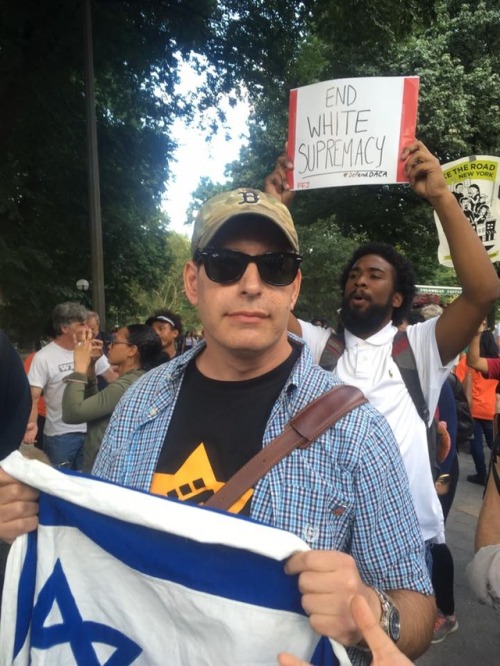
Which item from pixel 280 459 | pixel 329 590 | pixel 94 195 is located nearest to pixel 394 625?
pixel 329 590

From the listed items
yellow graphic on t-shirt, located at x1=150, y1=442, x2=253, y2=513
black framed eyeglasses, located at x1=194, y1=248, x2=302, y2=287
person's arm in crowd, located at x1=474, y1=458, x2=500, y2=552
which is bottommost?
person's arm in crowd, located at x1=474, y1=458, x2=500, y2=552

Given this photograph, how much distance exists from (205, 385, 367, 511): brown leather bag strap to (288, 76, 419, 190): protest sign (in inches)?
70.8

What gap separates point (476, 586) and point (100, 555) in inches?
51.4

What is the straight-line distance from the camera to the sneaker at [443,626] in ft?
11.8

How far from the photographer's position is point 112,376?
5895 mm

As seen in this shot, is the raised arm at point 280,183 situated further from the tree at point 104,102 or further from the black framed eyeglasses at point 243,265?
the tree at point 104,102

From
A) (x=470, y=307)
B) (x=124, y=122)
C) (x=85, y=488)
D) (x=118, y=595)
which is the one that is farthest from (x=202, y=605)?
(x=124, y=122)

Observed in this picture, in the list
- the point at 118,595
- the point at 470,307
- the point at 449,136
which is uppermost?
the point at 449,136

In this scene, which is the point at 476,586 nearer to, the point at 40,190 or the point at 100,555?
the point at 100,555

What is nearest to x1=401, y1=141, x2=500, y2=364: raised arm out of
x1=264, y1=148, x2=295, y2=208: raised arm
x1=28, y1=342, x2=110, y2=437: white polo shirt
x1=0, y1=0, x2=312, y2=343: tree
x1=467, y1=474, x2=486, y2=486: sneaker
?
x1=264, y1=148, x2=295, y2=208: raised arm

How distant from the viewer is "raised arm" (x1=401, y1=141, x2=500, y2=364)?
2.48m

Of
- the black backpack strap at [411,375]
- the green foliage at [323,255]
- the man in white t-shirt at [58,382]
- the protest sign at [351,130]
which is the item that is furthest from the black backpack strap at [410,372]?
the green foliage at [323,255]

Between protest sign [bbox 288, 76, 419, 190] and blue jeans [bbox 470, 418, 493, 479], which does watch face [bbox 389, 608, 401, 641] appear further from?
blue jeans [bbox 470, 418, 493, 479]

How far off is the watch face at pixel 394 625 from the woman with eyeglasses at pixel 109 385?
2761mm
